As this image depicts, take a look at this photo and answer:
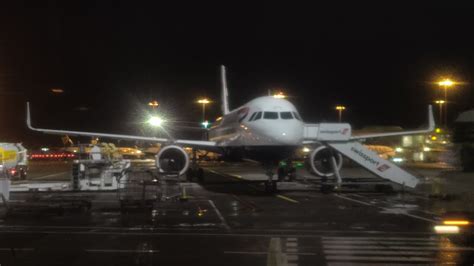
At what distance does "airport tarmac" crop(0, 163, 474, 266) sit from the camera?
11.4 metres

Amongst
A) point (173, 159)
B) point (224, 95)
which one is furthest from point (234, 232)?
point (224, 95)

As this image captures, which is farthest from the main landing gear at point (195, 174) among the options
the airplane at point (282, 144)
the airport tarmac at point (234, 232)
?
the airport tarmac at point (234, 232)

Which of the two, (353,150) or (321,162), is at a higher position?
(353,150)

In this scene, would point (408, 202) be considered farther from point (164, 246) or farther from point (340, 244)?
point (164, 246)

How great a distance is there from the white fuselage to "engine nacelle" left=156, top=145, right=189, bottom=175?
7.66ft

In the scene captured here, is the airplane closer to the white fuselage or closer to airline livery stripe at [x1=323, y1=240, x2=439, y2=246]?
the white fuselage

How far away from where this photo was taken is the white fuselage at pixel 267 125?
24.9 meters

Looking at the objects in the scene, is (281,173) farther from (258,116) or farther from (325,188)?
(258,116)

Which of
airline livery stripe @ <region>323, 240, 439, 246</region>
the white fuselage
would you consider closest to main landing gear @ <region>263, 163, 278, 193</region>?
the white fuselage

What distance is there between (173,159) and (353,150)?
28.2 ft

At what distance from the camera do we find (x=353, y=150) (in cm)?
2666

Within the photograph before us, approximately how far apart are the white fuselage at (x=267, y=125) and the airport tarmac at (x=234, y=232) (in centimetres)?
255

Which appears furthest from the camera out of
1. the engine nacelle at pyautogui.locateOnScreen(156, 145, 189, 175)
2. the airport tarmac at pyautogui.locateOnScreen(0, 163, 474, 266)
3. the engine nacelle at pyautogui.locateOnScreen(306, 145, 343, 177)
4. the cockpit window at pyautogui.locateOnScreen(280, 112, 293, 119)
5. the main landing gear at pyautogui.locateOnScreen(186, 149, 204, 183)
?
the main landing gear at pyautogui.locateOnScreen(186, 149, 204, 183)

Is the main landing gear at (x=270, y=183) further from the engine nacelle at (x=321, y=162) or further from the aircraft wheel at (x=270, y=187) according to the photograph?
the engine nacelle at (x=321, y=162)
